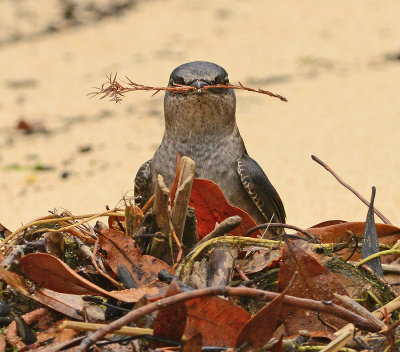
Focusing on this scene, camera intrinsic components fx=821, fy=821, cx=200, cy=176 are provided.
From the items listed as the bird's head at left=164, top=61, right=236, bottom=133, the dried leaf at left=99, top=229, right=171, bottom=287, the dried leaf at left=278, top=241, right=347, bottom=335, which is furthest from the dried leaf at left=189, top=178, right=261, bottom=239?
the bird's head at left=164, top=61, right=236, bottom=133

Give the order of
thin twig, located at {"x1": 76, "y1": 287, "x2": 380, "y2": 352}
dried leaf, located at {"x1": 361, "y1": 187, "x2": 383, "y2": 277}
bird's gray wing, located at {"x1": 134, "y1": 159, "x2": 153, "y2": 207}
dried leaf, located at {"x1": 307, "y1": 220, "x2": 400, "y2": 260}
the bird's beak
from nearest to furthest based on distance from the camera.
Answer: thin twig, located at {"x1": 76, "y1": 287, "x2": 380, "y2": 352}
dried leaf, located at {"x1": 361, "y1": 187, "x2": 383, "y2": 277}
dried leaf, located at {"x1": 307, "y1": 220, "x2": 400, "y2": 260}
the bird's beak
bird's gray wing, located at {"x1": 134, "y1": 159, "x2": 153, "y2": 207}

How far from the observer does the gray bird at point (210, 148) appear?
3.69 metres

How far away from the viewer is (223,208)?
8.89ft

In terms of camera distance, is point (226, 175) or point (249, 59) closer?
point (226, 175)

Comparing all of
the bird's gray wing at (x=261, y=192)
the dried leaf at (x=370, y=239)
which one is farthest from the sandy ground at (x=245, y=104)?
the dried leaf at (x=370, y=239)

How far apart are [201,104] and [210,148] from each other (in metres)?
0.21

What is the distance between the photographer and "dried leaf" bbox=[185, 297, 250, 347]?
1992 mm

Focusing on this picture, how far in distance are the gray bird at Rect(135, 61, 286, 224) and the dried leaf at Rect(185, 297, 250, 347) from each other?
65.8 inches

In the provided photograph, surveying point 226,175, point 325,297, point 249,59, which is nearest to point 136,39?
point 249,59

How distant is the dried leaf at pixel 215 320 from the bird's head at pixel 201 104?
6.05ft

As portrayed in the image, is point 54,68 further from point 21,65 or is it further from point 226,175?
point 226,175

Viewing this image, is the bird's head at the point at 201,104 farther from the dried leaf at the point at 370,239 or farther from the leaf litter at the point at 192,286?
the dried leaf at the point at 370,239

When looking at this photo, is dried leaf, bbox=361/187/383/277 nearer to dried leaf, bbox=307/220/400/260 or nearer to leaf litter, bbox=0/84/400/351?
leaf litter, bbox=0/84/400/351

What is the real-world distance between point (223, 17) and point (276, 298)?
18.1 ft
